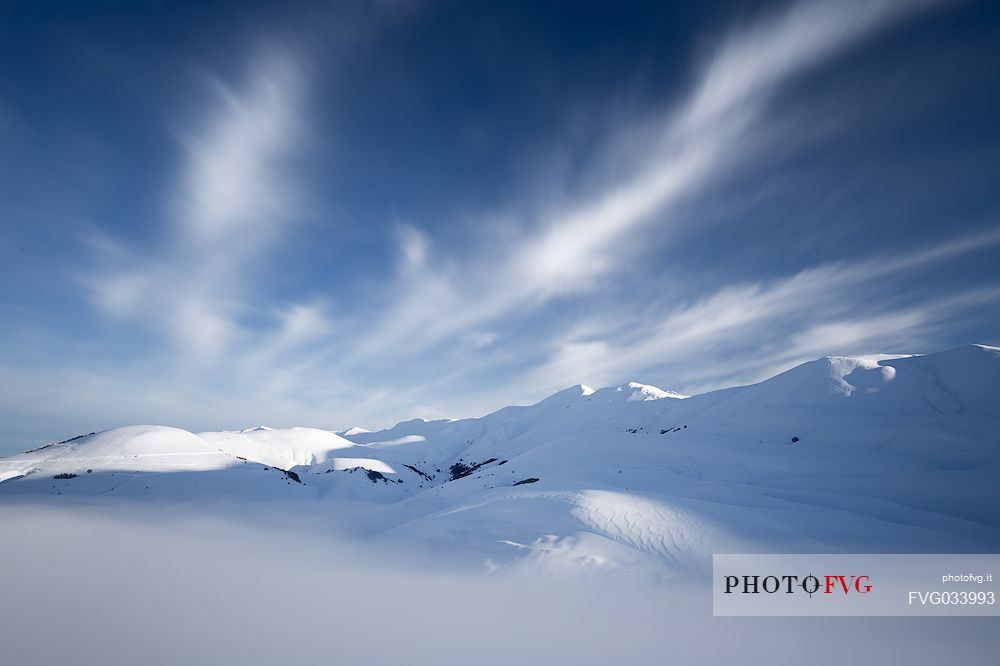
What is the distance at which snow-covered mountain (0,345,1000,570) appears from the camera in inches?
522

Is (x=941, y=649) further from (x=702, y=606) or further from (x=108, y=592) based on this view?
(x=108, y=592)

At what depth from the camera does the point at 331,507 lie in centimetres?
2491

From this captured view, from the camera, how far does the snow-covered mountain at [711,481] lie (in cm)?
1327

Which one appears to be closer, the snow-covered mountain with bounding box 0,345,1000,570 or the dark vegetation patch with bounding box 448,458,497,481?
the snow-covered mountain with bounding box 0,345,1000,570

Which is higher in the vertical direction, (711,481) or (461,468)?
(711,481)

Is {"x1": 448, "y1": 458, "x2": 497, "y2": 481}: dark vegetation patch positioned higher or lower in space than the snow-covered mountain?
lower

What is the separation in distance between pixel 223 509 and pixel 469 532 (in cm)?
1883

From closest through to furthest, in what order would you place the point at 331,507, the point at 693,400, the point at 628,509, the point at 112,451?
the point at 628,509
the point at 331,507
the point at 112,451
the point at 693,400

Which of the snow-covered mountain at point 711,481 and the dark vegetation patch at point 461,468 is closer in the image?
the snow-covered mountain at point 711,481

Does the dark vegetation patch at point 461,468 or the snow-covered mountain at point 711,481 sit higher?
the snow-covered mountain at point 711,481

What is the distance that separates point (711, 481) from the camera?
21.3m

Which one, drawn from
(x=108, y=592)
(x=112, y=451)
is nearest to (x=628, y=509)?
(x=108, y=592)

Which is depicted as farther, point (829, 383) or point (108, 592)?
Result: point (829, 383)

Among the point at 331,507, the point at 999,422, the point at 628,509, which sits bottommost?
the point at 331,507
